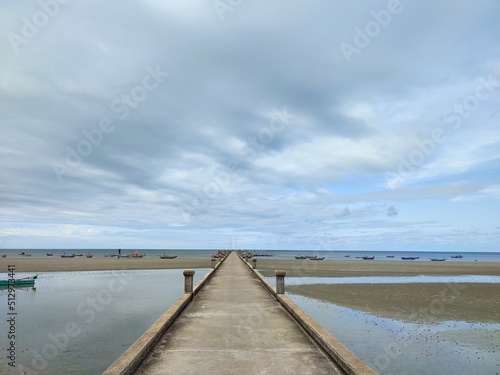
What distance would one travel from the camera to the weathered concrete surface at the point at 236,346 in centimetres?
674

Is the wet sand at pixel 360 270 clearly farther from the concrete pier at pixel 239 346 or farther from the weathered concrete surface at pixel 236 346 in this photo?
the concrete pier at pixel 239 346

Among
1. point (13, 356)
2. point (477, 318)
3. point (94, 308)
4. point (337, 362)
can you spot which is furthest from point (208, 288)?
point (477, 318)

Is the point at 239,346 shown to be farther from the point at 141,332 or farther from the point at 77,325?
the point at 77,325

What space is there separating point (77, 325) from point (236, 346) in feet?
34.4

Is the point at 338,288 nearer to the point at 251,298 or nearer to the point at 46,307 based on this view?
the point at 251,298

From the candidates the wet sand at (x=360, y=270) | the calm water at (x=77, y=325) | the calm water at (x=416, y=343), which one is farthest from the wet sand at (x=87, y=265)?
the calm water at (x=416, y=343)

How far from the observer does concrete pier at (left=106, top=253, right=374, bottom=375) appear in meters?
6.69

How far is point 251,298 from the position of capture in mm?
15055

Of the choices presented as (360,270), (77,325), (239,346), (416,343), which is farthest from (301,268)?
(239,346)

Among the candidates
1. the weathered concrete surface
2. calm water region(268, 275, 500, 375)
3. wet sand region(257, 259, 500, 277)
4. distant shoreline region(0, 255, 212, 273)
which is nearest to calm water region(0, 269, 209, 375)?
the weathered concrete surface

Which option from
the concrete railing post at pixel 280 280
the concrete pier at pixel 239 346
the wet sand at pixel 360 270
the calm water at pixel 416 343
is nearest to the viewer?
the concrete pier at pixel 239 346

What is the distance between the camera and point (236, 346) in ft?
26.6

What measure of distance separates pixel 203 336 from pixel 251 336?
118 centimetres

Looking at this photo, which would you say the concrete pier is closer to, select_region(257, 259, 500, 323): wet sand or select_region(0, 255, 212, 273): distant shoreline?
select_region(257, 259, 500, 323): wet sand
